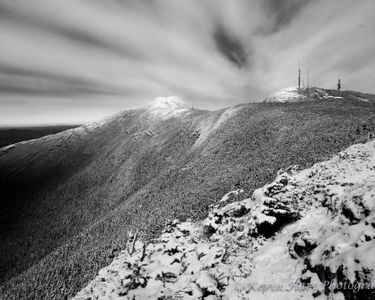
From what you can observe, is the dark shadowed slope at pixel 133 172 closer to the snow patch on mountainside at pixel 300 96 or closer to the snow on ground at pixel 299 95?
the snow patch on mountainside at pixel 300 96

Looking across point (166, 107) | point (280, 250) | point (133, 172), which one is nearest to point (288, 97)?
point (133, 172)

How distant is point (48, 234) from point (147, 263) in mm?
109586

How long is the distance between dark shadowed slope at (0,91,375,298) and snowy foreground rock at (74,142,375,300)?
26.4ft

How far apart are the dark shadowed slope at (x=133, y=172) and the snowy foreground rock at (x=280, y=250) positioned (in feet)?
26.4

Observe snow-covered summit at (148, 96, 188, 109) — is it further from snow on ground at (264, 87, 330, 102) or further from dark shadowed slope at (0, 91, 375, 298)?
snow on ground at (264, 87, 330, 102)

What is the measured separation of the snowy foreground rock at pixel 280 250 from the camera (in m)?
9.08

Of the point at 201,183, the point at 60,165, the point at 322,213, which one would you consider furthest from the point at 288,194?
the point at 60,165

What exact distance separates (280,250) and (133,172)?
85.1 meters

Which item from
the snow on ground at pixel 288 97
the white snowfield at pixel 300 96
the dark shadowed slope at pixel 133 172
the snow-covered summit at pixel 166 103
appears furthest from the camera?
the snow-covered summit at pixel 166 103

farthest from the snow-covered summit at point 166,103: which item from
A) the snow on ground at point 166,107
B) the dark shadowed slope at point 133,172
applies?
the dark shadowed slope at point 133,172

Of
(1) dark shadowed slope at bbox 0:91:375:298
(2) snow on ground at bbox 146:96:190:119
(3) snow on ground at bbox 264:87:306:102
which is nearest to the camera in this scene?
(1) dark shadowed slope at bbox 0:91:375:298

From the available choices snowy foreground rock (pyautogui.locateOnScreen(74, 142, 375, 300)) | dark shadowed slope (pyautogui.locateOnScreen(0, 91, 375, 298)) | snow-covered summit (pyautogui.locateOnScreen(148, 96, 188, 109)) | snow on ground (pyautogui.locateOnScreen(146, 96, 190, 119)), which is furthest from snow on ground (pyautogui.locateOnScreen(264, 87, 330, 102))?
snowy foreground rock (pyautogui.locateOnScreen(74, 142, 375, 300))

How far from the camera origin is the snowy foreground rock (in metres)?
9.08

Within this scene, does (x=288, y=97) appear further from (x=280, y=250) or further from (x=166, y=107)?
(x=280, y=250)
